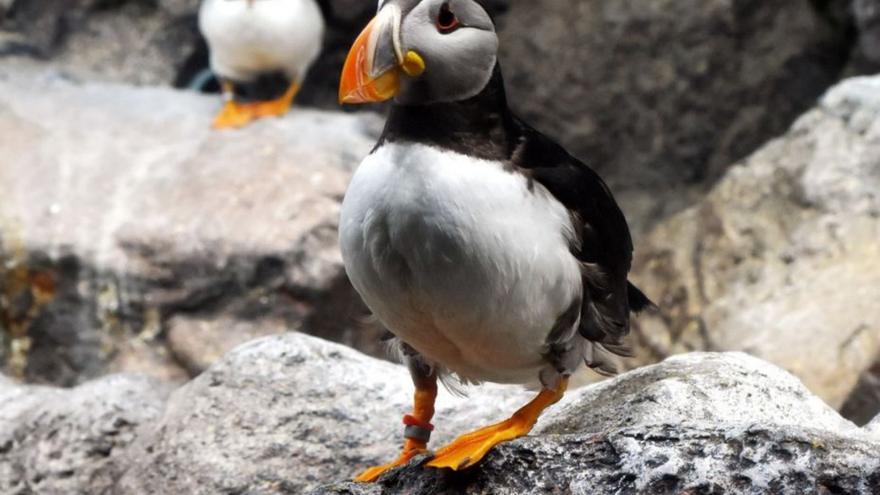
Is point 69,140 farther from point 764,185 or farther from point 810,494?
point 810,494

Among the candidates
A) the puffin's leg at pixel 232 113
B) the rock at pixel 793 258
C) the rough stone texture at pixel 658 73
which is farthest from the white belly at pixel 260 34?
the rock at pixel 793 258

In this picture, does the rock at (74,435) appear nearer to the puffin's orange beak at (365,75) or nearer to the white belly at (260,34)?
the puffin's orange beak at (365,75)

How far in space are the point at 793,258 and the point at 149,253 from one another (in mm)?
2334

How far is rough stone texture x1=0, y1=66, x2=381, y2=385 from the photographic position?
15.7 ft

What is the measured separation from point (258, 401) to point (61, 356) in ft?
6.52

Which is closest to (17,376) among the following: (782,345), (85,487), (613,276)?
(85,487)

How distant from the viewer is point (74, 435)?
317 cm

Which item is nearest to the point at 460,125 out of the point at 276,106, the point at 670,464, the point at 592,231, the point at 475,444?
the point at 592,231

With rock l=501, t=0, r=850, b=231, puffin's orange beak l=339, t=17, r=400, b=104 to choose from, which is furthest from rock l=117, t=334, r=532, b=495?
rock l=501, t=0, r=850, b=231

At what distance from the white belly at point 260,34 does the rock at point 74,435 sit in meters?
2.81

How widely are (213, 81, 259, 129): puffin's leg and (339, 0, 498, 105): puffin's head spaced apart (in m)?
3.54

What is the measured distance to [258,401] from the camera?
311 centimetres

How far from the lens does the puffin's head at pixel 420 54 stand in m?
2.07

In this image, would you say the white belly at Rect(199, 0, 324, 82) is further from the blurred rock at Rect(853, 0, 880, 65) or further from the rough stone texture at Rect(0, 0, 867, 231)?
the blurred rock at Rect(853, 0, 880, 65)
